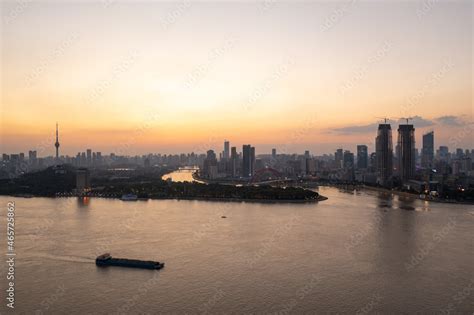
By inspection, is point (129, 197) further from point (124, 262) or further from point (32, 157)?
point (32, 157)

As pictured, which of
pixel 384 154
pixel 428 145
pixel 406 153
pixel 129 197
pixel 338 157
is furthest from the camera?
pixel 338 157

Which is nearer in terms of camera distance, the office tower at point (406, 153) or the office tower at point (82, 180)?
the office tower at point (82, 180)

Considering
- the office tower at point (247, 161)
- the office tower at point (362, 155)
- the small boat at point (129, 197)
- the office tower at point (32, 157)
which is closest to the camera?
the small boat at point (129, 197)

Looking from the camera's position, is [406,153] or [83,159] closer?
[406,153]

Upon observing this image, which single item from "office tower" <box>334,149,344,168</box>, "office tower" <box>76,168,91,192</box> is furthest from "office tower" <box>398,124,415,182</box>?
"office tower" <box>76,168,91,192</box>

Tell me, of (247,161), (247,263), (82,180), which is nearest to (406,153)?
(247,161)

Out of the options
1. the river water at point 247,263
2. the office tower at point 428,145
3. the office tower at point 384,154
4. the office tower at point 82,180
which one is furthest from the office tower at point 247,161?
the river water at point 247,263

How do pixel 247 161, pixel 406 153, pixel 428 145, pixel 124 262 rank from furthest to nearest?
pixel 428 145, pixel 247 161, pixel 406 153, pixel 124 262

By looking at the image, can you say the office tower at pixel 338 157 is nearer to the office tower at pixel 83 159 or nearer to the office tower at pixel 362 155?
the office tower at pixel 362 155

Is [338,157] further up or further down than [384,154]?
further up
